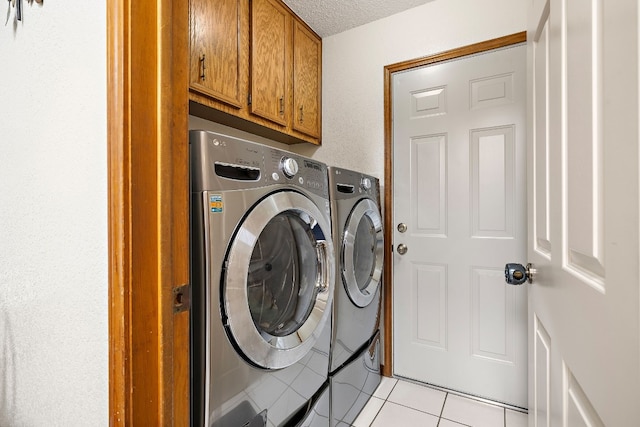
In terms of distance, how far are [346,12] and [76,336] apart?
2187 mm

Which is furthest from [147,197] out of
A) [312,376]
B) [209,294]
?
[312,376]

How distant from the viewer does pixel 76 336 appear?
24.1 inches

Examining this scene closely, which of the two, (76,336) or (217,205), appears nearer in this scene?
(76,336)

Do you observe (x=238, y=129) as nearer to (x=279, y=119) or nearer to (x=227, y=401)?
(x=279, y=119)

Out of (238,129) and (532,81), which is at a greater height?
(238,129)

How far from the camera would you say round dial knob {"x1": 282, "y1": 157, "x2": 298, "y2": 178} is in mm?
1023

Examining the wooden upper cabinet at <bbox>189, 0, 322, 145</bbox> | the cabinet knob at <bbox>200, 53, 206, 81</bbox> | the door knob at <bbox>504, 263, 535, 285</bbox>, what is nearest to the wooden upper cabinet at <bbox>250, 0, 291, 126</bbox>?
the wooden upper cabinet at <bbox>189, 0, 322, 145</bbox>

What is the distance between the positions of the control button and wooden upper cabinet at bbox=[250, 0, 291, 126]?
78cm

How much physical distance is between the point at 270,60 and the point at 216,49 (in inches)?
15.4

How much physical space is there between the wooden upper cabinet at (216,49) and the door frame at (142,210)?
3.01ft

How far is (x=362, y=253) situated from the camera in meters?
1.69

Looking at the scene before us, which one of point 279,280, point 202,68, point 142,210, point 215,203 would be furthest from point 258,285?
point 202,68

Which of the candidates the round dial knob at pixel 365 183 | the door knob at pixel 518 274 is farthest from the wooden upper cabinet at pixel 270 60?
the door knob at pixel 518 274

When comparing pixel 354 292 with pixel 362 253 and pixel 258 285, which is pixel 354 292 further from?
pixel 258 285
